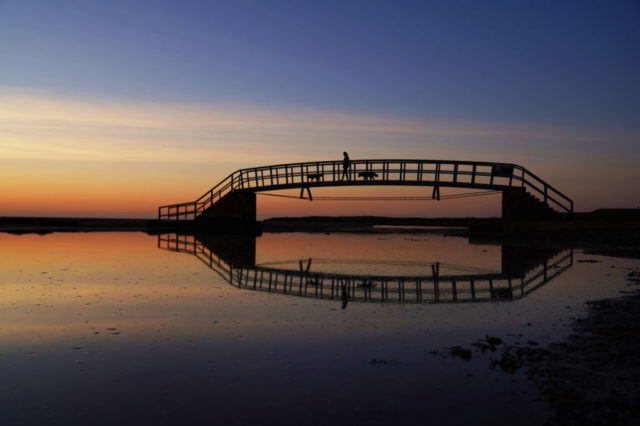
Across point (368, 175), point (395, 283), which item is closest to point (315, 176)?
point (368, 175)

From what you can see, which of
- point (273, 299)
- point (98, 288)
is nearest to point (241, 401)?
point (273, 299)

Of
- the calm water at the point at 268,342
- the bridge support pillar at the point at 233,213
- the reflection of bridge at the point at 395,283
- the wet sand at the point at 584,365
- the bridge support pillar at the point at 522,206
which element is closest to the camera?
the wet sand at the point at 584,365

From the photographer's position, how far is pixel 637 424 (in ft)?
15.7

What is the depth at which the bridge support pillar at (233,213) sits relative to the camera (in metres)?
41.1

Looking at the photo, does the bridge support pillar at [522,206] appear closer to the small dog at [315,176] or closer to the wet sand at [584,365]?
the small dog at [315,176]

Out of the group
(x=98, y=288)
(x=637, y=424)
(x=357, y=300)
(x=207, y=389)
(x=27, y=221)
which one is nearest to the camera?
(x=637, y=424)

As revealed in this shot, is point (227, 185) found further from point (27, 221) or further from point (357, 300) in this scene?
point (27, 221)

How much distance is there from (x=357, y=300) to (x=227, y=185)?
3117cm

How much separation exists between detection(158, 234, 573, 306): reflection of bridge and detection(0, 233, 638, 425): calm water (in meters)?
0.06

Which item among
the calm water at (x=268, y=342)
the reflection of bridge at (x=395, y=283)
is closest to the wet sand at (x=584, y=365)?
the calm water at (x=268, y=342)

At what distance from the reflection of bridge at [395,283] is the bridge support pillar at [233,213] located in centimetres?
2181

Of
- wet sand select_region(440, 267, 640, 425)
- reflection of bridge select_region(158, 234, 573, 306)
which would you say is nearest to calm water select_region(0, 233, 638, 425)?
reflection of bridge select_region(158, 234, 573, 306)

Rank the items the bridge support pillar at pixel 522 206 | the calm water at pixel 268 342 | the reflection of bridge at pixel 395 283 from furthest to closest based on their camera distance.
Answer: the bridge support pillar at pixel 522 206 < the reflection of bridge at pixel 395 283 < the calm water at pixel 268 342

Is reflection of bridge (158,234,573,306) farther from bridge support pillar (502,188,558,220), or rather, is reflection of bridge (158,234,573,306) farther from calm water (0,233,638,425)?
bridge support pillar (502,188,558,220)
